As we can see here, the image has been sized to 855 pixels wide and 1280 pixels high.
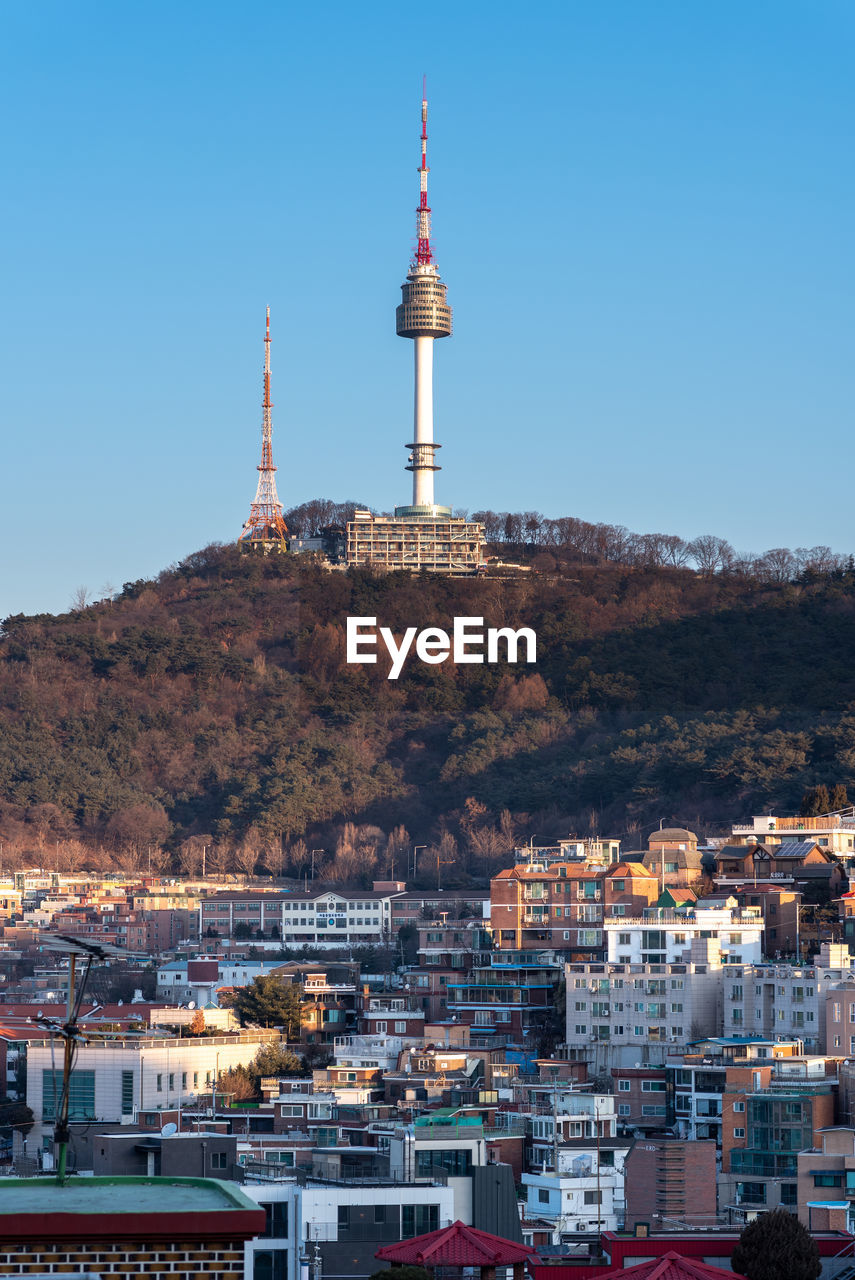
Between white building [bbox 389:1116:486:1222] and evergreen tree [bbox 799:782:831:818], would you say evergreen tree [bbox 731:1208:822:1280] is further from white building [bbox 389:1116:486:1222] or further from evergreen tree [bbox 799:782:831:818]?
evergreen tree [bbox 799:782:831:818]

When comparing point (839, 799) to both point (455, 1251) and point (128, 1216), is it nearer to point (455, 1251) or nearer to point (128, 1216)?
point (455, 1251)

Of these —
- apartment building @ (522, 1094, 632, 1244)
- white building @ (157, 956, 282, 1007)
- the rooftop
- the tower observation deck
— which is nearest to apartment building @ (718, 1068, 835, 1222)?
apartment building @ (522, 1094, 632, 1244)

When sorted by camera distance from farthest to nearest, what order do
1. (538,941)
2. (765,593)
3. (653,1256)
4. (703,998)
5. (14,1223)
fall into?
(765,593) → (538,941) → (703,998) → (653,1256) → (14,1223)

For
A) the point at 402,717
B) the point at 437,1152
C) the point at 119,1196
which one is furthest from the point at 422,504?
the point at 119,1196

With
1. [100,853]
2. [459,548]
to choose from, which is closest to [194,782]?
[100,853]

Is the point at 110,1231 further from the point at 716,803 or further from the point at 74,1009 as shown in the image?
the point at 716,803

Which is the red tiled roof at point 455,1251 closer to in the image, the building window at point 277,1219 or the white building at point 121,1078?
the building window at point 277,1219
